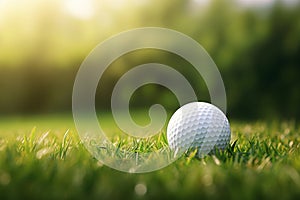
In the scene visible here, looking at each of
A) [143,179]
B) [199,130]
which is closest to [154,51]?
[199,130]

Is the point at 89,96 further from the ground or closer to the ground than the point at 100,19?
closer to the ground

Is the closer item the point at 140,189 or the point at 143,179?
the point at 140,189

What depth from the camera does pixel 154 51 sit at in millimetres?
8812

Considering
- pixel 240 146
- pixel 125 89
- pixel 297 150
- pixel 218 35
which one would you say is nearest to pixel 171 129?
pixel 240 146

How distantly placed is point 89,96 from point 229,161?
7.84m

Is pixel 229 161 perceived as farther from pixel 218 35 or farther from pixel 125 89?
pixel 125 89

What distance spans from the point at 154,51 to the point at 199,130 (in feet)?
21.7

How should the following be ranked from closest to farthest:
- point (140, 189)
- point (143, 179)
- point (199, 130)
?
point (140, 189) → point (143, 179) → point (199, 130)

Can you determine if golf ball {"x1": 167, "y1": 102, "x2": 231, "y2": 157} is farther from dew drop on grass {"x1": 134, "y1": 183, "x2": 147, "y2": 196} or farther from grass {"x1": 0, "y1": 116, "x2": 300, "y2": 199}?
dew drop on grass {"x1": 134, "y1": 183, "x2": 147, "y2": 196}

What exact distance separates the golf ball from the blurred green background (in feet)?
18.2

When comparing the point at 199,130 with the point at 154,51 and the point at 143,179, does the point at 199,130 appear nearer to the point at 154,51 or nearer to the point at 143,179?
the point at 143,179

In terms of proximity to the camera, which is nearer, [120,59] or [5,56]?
[120,59]

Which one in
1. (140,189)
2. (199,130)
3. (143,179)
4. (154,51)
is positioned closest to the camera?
(140,189)

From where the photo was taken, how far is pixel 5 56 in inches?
411
